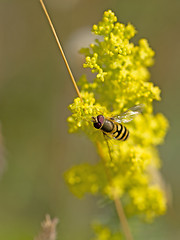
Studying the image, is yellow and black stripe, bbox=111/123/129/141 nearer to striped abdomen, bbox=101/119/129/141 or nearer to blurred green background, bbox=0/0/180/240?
striped abdomen, bbox=101/119/129/141

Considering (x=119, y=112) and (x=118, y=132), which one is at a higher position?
(x=119, y=112)

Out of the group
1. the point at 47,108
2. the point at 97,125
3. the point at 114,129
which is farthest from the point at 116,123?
the point at 47,108

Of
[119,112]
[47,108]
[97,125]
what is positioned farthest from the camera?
[47,108]

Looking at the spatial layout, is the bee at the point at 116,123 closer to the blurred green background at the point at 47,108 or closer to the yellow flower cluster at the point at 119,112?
the yellow flower cluster at the point at 119,112

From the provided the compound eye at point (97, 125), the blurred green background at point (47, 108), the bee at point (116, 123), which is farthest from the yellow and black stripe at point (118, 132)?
the blurred green background at point (47, 108)

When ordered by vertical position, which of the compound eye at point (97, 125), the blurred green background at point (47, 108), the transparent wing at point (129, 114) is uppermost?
the blurred green background at point (47, 108)

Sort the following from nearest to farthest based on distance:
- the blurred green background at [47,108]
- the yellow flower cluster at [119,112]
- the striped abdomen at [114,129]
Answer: the yellow flower cluster at [119,112]
the striped abdomen at [114,129]
the blurred green background at [47,108]

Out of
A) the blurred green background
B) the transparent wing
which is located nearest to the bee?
the transparent wing

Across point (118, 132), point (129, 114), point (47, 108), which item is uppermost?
point (47, 108)

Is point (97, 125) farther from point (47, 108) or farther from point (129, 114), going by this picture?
point (47, 108)
